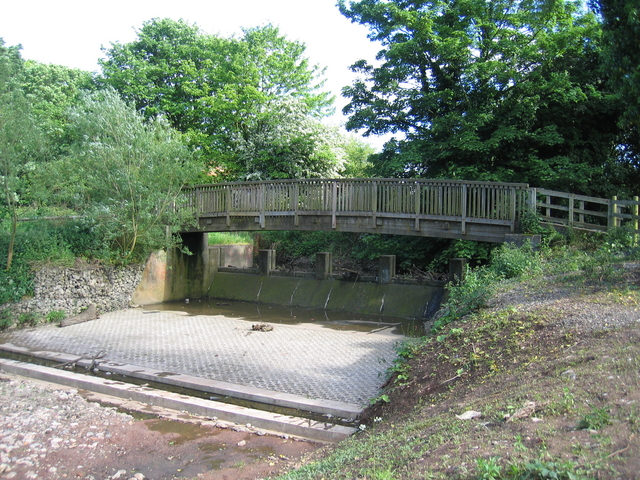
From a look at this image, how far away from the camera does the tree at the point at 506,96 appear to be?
18344 millimetres

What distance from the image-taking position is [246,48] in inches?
1110

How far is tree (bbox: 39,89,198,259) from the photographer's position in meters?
17.9

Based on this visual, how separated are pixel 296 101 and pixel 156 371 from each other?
2010cm

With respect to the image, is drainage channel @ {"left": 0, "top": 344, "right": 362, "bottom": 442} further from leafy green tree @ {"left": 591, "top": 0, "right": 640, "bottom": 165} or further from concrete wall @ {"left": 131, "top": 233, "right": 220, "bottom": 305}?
concrete wall @ {"left": 131, "top": 233, "right": 220, "bottom": 305}

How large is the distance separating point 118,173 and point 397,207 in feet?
30.6

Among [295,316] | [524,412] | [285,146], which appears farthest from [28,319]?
[524,412]

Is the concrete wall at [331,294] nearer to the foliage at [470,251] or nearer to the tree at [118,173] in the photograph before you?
the foliage at [470,251]

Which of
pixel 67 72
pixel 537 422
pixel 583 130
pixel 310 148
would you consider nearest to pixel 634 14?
pixel 537 422

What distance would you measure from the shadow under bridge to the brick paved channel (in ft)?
12.8

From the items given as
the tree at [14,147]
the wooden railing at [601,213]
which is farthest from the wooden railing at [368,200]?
the tree at [14,147]

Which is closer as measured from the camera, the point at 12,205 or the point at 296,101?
the point at 12,205

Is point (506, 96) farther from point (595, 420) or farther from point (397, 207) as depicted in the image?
point (595, 420)

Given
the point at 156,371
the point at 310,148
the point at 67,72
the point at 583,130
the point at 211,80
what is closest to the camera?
the point at 156,371

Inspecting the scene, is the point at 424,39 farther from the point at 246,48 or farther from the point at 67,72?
the point at 67,72
